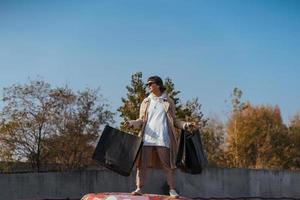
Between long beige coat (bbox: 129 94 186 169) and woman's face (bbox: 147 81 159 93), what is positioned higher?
woman's face (bbox: 147 81 159 93)

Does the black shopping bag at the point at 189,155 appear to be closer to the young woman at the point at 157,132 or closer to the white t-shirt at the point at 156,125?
the young woman at the point at 157,132

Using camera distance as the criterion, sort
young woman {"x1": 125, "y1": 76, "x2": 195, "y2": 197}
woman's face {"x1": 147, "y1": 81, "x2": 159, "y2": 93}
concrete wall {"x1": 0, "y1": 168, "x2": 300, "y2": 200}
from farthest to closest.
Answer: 1. concrete wall {"x1": 0, "y1": 168, "x2": 300, "y2": 200}
2. woman's face {"x1": 147, "y1": 81, "x2": 159, "y2": 93}
3. young woman {"x1": 125, "y1": 76, "x2": 195, "y2": 197}

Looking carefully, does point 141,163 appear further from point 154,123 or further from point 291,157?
point 291,157

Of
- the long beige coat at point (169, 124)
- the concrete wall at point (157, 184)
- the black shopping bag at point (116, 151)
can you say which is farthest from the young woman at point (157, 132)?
the concrete wall at point (157, 184)

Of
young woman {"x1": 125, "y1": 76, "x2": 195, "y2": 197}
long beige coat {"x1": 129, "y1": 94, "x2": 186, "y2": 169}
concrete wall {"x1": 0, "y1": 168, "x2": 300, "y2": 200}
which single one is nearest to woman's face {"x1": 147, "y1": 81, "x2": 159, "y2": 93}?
young woman {"x1": 125, "y1": 76, "x2": 195, "y2": 197}

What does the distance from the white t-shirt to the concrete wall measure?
421cm

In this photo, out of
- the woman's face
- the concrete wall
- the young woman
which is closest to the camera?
the young woman

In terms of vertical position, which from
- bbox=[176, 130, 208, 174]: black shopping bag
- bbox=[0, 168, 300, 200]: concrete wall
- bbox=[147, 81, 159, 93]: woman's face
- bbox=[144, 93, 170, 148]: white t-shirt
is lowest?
bbox=[0, 168, 300, 200]: concrete wall

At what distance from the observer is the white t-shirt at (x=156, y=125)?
669cm

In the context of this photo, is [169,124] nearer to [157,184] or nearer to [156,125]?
[156,125]

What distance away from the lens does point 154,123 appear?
22.4ft

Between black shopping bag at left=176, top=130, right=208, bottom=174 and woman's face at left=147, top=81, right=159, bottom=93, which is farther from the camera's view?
woman's face at left=147, top=81, right=159, bottom=93

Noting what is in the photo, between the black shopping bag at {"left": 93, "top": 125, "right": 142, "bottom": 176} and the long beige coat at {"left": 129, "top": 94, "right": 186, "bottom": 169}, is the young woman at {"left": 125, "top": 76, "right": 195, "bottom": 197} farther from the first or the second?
the black shopping bag at {"left": 93, "top": 125, "right": 142, "bottom": 176}

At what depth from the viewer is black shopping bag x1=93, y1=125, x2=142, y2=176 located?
6.54 metres
